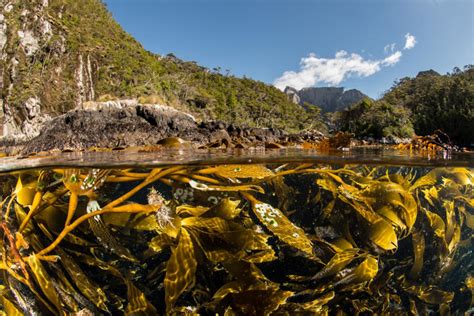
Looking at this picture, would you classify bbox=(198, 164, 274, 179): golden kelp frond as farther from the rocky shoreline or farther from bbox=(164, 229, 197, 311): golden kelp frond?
the rocky shoreline

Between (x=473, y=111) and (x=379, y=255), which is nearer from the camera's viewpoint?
(x=379, y=255)

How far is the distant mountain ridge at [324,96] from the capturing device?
80000 mm

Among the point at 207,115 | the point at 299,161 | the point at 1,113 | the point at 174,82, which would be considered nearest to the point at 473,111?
the point at 299,161

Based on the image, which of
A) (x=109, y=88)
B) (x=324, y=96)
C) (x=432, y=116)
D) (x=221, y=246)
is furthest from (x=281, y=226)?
(x=324, y=96)

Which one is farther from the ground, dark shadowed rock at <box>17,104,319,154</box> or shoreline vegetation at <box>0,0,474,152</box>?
shoreline vegetation at <box>0,0,474,152</box>

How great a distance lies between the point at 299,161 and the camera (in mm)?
2629

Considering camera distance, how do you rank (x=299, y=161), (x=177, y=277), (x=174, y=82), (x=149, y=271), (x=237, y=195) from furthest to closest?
(x=174, y=82)
(x=299, y=161)
(x=237, y=195)
(x=149, y=271)
(x=177, y=277)

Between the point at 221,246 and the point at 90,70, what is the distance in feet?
123

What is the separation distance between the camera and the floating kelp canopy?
188 cm

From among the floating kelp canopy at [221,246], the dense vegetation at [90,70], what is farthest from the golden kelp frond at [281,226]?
the dense vegetation at [90,70]

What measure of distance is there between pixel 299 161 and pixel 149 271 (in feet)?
4.77

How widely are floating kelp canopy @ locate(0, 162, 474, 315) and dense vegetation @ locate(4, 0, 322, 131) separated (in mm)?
23592

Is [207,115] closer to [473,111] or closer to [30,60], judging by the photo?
[30,60]

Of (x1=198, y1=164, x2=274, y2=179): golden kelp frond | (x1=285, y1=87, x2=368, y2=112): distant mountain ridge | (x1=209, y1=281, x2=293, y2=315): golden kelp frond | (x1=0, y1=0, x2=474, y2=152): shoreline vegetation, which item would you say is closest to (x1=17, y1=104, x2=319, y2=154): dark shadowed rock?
(x1=0, y1=0, x2=474, y2=152): shoreline vegetation
